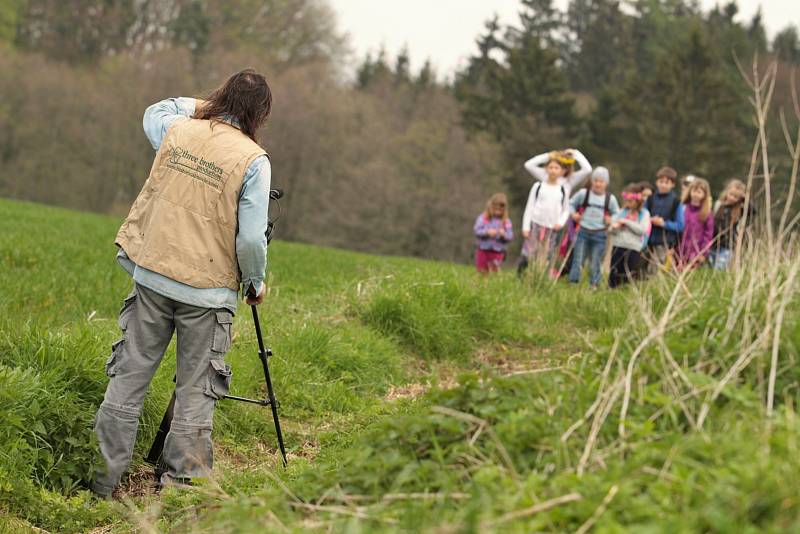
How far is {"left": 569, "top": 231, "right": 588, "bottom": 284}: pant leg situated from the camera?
1153 centimetres

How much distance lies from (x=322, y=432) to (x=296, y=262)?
10.5m

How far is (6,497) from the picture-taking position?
4500mm

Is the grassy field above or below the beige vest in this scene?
below

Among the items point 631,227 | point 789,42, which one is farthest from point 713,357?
point 789,42

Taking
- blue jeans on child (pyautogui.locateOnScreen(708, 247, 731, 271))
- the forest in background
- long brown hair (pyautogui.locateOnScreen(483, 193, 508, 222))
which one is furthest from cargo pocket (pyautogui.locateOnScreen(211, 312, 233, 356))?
the forest in background

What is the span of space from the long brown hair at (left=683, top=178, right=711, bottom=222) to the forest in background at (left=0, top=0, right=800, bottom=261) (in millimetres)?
29548

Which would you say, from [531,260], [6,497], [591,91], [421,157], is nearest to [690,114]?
[421,157]

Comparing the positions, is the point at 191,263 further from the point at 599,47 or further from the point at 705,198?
the point at 599,47

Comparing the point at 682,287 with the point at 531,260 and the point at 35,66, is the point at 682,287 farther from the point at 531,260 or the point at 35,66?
the point at 35,66

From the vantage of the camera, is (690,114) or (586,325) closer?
(586,325)

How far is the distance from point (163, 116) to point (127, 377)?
4.99 ft

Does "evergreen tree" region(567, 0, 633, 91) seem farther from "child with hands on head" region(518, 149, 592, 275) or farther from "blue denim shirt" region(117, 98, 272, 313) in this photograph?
"blue denim shirt" region(117, 98, 272, 313)

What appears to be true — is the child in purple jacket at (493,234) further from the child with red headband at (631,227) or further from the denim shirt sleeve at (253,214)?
the denim shirt sleeve at (253,214)

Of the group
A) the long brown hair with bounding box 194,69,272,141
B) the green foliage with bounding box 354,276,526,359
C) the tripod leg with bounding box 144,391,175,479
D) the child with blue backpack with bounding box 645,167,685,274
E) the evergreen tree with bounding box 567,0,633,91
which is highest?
the evergreen tree with bounding box 567,0,633,91
